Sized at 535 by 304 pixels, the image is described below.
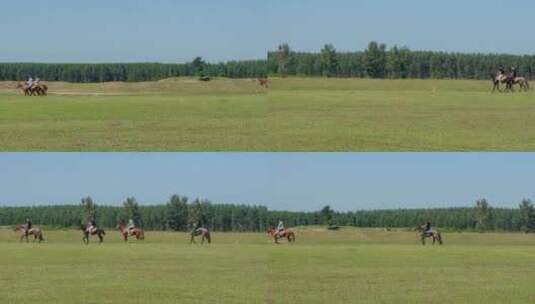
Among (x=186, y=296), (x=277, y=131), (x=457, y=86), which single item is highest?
(x=457, y=86)

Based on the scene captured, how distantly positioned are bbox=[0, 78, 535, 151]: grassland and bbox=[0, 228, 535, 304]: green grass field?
363cm

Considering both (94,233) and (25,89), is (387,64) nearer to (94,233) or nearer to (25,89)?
(25,89)

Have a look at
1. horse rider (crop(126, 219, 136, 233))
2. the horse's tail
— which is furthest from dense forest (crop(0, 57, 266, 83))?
horse rider (crop(126, 219, 136, 233))

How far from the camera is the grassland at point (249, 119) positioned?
1027 inches

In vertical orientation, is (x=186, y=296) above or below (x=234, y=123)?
below

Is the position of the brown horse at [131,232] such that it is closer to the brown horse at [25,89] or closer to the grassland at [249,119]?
the brown horse at [25,89]

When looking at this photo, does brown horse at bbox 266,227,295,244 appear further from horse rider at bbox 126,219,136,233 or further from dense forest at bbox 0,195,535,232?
horse rider at bbox 126,219,136,233

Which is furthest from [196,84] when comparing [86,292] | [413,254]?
[413,254]

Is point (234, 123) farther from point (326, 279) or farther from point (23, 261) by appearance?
point (23, 261)

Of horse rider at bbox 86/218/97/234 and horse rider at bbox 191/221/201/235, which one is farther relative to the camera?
horse rider at bbox 86/218/97/234

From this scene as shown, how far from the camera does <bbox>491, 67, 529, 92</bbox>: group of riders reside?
4684cm

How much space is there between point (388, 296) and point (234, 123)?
19.1 feet

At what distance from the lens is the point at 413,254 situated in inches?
1861

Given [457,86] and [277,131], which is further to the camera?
[457,86]
